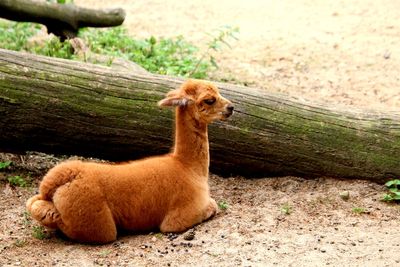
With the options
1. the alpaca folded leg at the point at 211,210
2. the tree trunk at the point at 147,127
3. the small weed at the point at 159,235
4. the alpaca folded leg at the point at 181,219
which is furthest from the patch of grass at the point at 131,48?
the small weed at the point at 159,235

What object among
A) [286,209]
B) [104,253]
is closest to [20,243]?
[104,253]

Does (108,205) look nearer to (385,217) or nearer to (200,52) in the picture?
(385,217)

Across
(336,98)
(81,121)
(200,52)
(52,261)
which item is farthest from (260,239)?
(200,52)

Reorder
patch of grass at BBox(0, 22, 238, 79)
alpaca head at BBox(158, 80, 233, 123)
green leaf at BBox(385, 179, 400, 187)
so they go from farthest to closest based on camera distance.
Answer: patch of grass at BBox(0, 22, 238, 79), green leaf at BBox(385, 179, 400, 187), alpaca head at BBox(158, 80, 233, 123)

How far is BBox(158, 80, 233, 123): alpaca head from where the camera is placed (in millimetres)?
5797

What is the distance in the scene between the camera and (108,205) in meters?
5.49

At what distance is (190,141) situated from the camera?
232 inches

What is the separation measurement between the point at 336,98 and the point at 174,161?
15.1ft

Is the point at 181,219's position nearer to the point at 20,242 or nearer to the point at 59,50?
the point at 20,242

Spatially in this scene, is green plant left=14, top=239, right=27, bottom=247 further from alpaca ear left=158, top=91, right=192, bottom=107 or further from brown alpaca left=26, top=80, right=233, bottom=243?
alpaca ear left=158, top=91, right=192, bottom=107

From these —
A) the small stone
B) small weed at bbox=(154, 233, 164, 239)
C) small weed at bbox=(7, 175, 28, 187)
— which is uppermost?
the small stone

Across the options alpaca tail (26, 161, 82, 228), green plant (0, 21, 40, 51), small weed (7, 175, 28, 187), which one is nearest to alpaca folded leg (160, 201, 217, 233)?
alpaca tail (26, 161, 82, 228)

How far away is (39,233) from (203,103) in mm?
1629

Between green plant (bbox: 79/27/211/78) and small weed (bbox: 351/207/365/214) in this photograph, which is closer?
small weed (bbox: 351/207/365/214)
